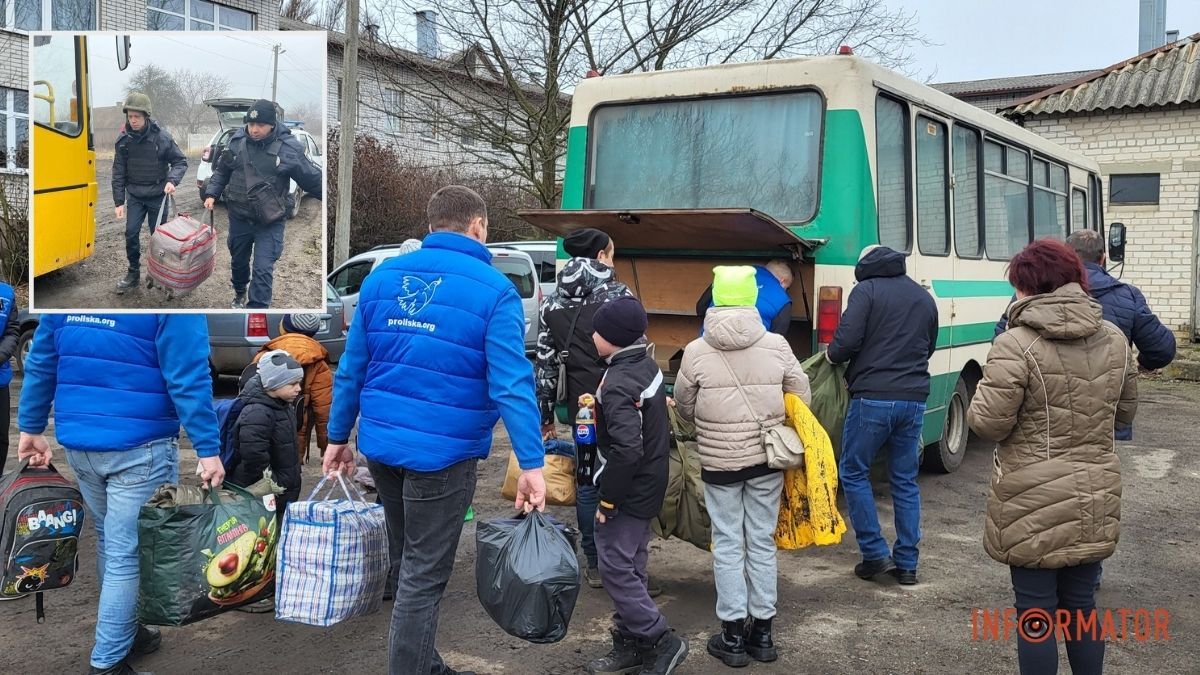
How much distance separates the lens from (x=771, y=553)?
4.29 m

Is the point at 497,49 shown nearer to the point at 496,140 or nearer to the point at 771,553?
the point at 496,140

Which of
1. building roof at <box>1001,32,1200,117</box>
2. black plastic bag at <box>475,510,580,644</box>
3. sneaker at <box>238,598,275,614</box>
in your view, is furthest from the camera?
building roof at <box>1001,32,1200,117</box>

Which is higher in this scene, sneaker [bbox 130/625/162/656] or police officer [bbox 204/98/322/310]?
police officer [bbox 204/98/322/310]

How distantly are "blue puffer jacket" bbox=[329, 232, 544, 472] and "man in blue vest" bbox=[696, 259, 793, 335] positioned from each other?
2508 mm

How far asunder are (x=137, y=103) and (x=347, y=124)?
40.0ft

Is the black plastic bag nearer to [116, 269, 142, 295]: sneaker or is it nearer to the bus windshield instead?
[116, 269, 142, 295]: sneaker

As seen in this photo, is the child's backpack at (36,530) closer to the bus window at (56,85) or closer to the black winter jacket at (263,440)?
the black winter jacket at (263,440)

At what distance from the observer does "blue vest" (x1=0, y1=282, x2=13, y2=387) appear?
19.3 feet

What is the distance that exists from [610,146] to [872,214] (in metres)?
2.01

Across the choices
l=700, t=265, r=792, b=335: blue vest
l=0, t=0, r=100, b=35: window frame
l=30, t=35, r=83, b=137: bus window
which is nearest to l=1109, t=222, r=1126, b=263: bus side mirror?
l=700, t=265, r=792, b=335: blue vest

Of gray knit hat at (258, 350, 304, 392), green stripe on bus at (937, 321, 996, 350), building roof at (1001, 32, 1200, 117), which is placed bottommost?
gray knit hat at (258, 350, 304, 392)

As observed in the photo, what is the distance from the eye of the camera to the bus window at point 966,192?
7414 millimetres

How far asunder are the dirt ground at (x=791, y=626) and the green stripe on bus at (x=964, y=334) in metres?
1.44

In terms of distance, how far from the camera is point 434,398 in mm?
3477
